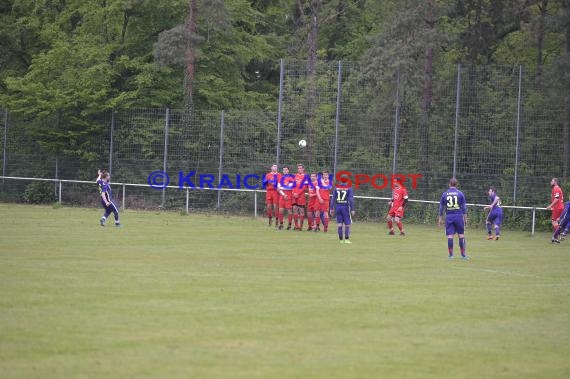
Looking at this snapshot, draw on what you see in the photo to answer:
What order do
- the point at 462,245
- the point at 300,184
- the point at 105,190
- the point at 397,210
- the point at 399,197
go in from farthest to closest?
1. the point at 300,184
2. the point at 399,197
3. the point at 397,210
4. the point at 105,190
5. the point at 462,245

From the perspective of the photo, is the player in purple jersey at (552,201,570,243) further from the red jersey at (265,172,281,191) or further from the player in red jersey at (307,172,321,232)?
the red jersey at (265,172,281,191)

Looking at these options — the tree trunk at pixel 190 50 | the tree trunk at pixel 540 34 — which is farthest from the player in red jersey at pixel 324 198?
the tree trunk at pixel 190 50

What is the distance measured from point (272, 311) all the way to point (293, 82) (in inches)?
998

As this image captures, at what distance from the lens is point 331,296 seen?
14.8 m

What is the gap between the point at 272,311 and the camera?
13125mm

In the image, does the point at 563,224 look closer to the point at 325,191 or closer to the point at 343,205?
the point at 343,205

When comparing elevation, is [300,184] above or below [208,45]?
below

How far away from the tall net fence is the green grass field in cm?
1108

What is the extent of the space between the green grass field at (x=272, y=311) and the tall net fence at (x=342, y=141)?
36.3 feet

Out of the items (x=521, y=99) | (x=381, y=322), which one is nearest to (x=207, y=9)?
(x=521, y=99)

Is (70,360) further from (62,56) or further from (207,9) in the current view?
(62,56)

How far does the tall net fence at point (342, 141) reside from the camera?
115 feet

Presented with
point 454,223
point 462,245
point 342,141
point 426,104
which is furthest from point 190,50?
point 462,245

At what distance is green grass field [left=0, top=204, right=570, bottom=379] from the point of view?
991 centimetres
